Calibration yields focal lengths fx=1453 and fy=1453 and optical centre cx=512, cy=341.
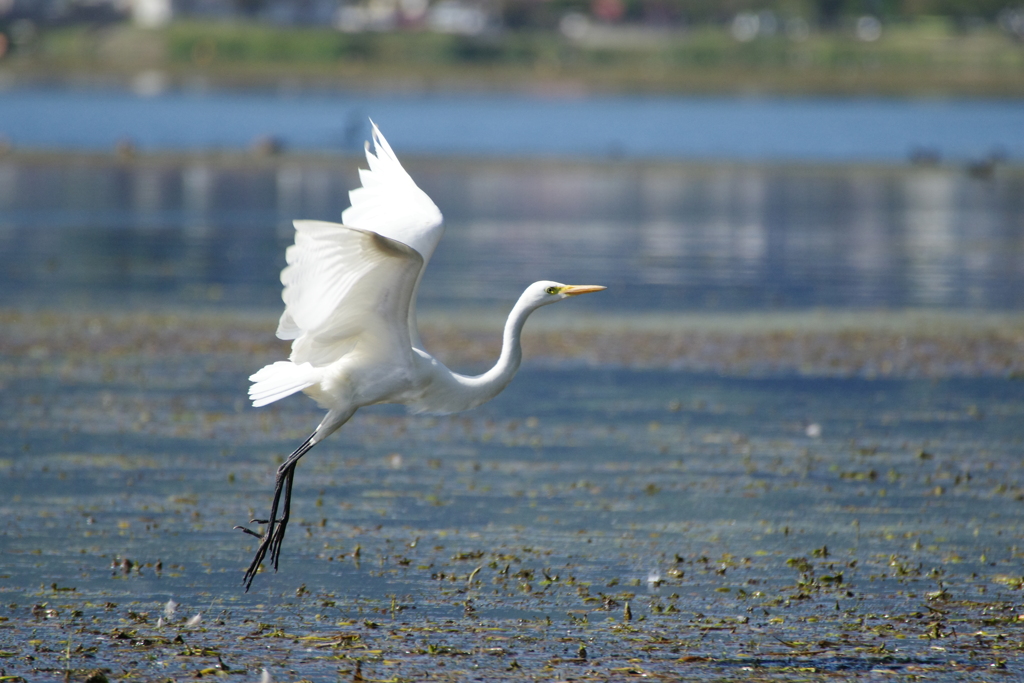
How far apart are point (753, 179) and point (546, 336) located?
2569 cm

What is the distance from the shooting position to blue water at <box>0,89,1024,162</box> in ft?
Answer: 159

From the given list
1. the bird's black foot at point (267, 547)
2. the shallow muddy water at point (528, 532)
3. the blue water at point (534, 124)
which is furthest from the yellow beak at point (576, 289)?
the blue water at point (534, 124)

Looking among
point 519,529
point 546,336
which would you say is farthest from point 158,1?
point 519,529

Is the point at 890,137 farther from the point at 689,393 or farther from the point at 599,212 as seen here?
the point at 689,393

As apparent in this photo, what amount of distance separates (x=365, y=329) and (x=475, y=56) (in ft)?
261

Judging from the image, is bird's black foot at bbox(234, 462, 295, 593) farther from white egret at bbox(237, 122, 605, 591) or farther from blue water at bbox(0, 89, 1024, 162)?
blue water at bbox(0, 89, 1024, 162)

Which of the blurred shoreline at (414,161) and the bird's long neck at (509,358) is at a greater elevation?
the blurred shoreline at (414,161)

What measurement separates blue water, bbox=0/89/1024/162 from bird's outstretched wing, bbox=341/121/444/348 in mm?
36540

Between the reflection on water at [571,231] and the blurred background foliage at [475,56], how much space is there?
3883 centimetres

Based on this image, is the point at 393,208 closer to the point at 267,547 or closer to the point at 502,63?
the point at 267,547

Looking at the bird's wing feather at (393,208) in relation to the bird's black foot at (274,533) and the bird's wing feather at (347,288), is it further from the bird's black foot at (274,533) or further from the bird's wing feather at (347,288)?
the bird's black foot at (274,533)

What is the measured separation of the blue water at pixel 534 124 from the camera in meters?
48.4

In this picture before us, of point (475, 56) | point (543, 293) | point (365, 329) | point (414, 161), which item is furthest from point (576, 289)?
point (475, 56)

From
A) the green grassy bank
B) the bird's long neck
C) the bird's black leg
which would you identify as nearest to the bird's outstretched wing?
the bird's long neck
